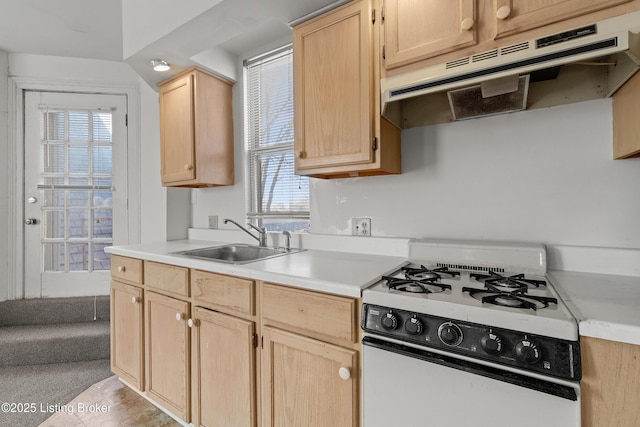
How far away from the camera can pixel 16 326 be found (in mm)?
2674

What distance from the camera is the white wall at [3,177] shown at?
2.73 meters

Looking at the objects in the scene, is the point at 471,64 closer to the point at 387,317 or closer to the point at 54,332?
the point at 387,317

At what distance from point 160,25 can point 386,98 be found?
1.47 metres

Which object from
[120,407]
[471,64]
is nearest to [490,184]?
[471,64]

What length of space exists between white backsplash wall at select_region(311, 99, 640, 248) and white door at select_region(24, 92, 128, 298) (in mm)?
2577

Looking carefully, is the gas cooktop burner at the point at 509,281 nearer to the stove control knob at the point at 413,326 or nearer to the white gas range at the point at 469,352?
the white gas range at the point at 469,352

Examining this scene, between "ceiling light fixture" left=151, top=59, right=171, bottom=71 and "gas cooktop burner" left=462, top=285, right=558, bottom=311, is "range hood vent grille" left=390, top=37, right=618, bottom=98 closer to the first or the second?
"gas cooktop burner" left=462, top=285, right=558, bottom=311

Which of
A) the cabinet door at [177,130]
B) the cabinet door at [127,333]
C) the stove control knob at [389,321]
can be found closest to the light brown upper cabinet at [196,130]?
the cabinet door at [177,130]

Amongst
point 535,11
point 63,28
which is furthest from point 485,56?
point 63,28

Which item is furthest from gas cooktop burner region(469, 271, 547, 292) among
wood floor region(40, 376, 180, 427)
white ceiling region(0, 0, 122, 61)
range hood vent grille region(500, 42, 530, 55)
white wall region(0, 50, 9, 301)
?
white wall region(0, 50, 9, 301)

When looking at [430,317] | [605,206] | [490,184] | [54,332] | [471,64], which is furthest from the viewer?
[54,332]

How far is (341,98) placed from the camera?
4.99 feet

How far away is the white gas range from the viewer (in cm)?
76

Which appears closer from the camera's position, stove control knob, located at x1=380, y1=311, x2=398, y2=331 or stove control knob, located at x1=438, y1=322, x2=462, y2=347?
stove control knob, located at x1=438, y1=322, x2=462, y2=347
